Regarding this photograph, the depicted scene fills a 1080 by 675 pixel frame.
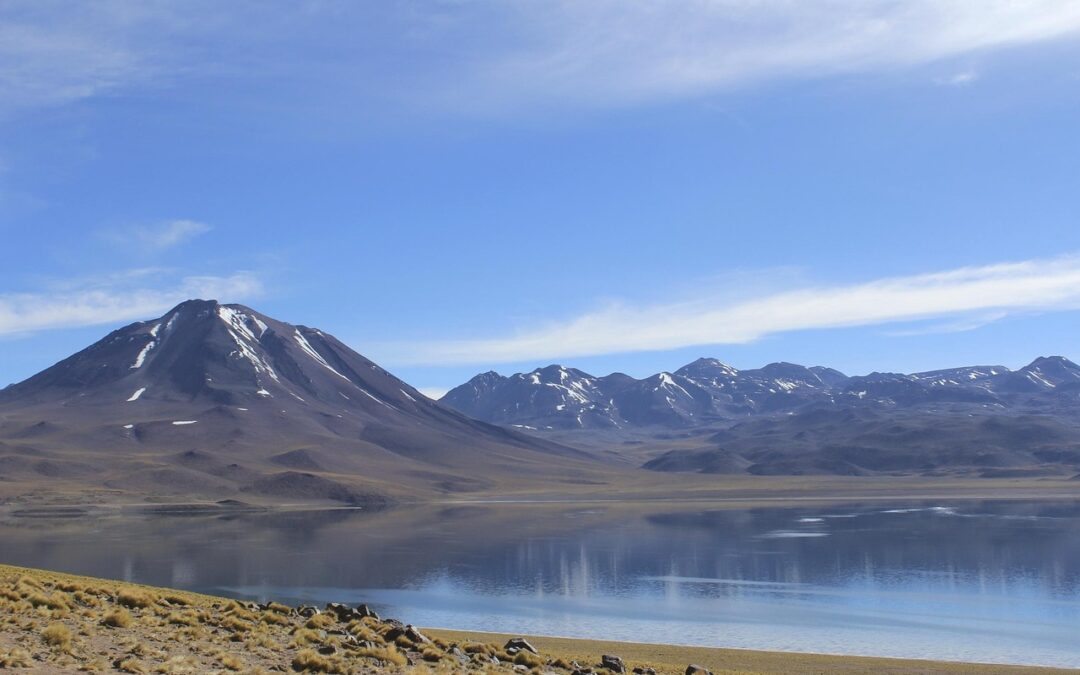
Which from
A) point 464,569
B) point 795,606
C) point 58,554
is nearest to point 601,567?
point 464,569

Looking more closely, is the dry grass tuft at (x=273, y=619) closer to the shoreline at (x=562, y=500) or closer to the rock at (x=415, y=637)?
the rock at (x=415, y=637)

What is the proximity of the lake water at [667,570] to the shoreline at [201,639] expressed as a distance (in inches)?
883

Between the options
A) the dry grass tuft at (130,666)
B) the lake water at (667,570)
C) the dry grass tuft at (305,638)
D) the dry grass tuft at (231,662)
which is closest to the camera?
the dry grass tuft at (130,666)

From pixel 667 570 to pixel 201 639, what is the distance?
55003mm

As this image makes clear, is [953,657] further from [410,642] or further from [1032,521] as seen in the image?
[1032,521]

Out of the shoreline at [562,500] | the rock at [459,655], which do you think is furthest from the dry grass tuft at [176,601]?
the shoreline at [562,500]

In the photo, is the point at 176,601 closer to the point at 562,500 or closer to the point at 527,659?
the point at 527,659

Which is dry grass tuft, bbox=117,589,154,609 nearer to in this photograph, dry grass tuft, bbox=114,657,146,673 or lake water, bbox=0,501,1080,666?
dry grass tuft, bbox=114,657,146,673

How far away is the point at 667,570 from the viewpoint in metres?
73.1

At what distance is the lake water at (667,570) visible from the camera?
48.7 meters

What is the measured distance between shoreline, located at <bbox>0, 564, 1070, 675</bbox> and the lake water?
73.6 ft

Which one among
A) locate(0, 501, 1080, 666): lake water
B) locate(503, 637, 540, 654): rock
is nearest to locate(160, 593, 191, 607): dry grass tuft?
locate(503, 637, 540, 654): rock

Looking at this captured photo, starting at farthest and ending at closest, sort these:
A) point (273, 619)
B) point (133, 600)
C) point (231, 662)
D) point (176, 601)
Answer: point (176, 601) < point (273, 619) < point (133, 600) < point (231, 662)

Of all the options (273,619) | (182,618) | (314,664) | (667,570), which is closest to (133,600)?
(182,618)
